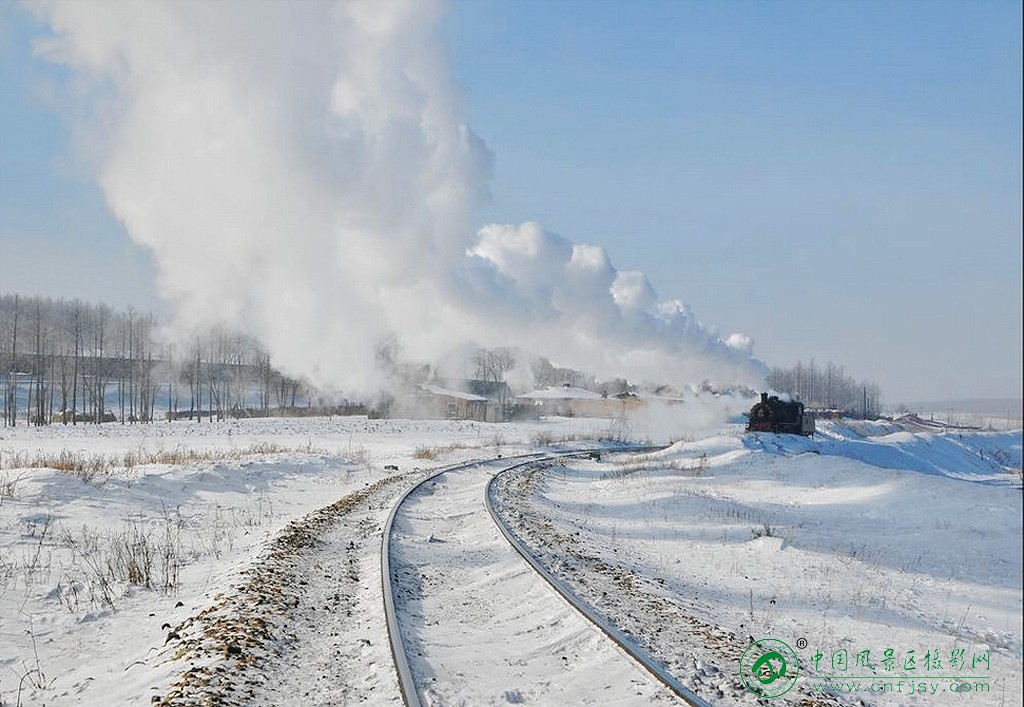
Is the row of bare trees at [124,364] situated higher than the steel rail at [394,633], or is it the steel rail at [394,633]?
the row of bare trees at [124,364]

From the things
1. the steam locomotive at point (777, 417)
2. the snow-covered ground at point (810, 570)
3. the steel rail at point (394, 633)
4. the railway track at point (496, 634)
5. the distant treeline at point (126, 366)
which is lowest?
the snow-covered ground at point (810, 570)

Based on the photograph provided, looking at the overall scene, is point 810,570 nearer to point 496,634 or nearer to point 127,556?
point 496,634

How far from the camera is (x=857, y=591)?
1066 centimetres

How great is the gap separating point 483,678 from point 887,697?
3.51 metres

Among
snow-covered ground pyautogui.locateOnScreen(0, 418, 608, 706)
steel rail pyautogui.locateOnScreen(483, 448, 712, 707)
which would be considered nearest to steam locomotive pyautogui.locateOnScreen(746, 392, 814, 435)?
snow-covered ground pyautogui.locateOnScreen(0, 418, 608, 706)

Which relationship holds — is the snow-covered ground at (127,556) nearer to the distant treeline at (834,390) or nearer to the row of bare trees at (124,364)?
the row of bare trees at (124,364)

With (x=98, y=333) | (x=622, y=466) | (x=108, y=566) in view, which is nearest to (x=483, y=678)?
(x=108, y=566)

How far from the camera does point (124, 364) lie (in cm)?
8788

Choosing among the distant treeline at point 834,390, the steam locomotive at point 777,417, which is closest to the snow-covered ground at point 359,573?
the steam locomotive at point 777,417

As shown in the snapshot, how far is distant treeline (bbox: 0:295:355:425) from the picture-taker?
3174 inches

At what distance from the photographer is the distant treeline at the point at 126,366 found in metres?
80.6

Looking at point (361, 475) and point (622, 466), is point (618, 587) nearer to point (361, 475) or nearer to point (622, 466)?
point (361, 475)

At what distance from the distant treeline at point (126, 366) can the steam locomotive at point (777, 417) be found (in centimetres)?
4577

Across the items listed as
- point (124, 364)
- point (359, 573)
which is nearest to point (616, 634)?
point (359, 573)
